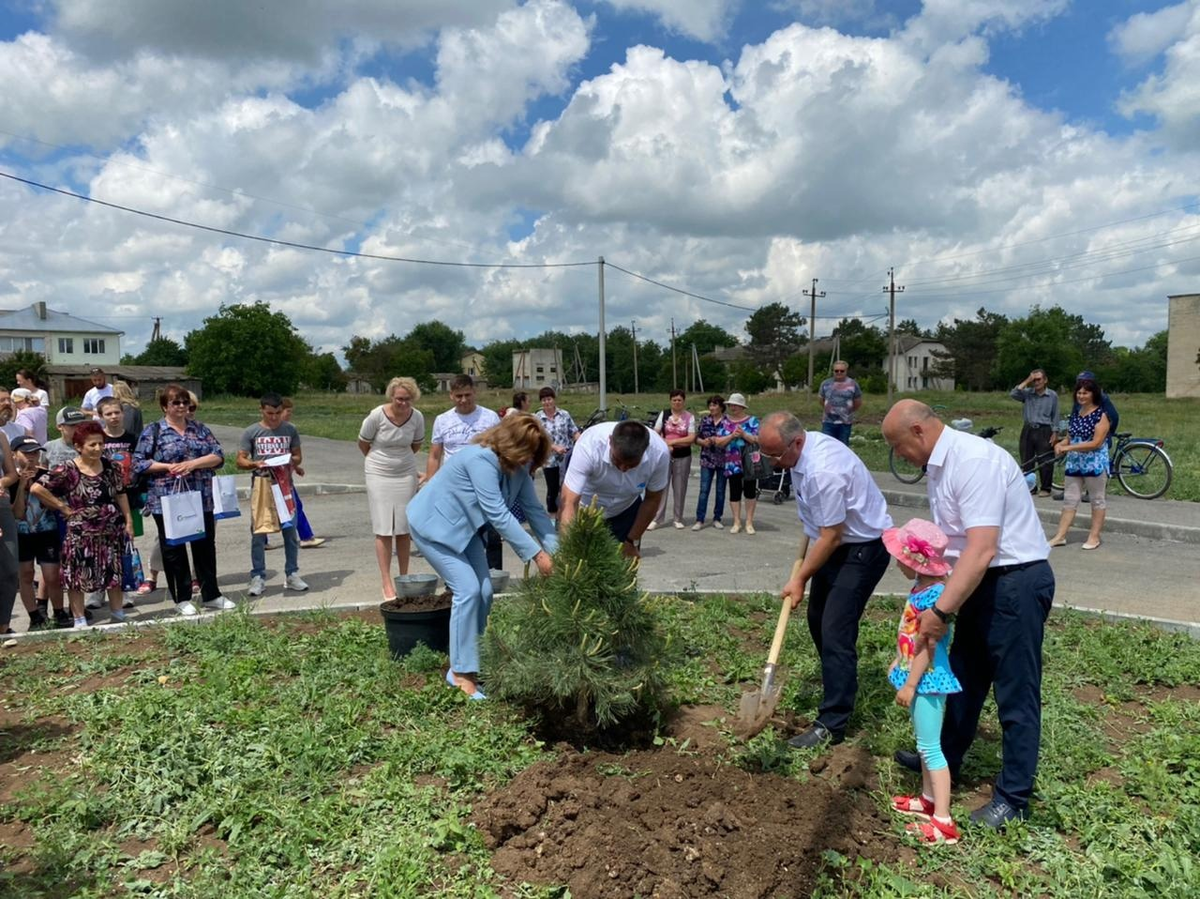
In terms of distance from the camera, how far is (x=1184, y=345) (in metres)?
60.3

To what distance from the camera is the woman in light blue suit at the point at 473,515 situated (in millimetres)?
4555

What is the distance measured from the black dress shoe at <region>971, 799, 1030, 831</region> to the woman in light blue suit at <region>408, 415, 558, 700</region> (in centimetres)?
226

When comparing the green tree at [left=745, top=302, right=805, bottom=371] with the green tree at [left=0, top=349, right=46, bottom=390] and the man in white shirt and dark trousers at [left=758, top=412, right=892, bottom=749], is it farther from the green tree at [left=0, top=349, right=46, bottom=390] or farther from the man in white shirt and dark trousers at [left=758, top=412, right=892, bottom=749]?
the man in white shirt and dark trousers at [left=758, top=412, right=892, bottom=749]

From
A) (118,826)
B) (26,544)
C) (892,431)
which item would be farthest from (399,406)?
(892,431)

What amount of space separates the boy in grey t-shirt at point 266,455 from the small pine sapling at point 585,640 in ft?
12.7

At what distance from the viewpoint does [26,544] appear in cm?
652

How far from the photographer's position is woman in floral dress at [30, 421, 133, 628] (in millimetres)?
6320

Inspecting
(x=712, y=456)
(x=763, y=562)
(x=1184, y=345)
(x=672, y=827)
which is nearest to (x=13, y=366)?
(x=712, y=456)

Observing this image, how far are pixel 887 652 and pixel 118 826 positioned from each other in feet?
14.1

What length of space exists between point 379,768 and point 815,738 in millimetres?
2036

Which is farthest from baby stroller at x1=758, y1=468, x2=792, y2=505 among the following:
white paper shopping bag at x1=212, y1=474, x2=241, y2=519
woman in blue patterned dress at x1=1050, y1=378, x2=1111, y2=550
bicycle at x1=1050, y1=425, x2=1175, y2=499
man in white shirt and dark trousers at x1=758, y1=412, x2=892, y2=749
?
man in white shirt and dark trousers at x1=758, y1=412, x2=892, y2=749

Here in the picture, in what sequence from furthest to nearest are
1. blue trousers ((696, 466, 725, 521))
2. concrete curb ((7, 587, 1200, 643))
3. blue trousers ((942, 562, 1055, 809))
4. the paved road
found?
1. blue trousers ((696, 466, 725, 521))
2. the paved road
3. concrete curb ((7, 587, 1200, 643))
4. blue trousers ((942, 562, 1055, 809))

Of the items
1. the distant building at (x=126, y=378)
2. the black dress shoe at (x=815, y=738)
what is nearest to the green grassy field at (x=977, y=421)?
the black dress shoe at (x=815, y=738)

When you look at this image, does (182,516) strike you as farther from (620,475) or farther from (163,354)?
(163,354)
